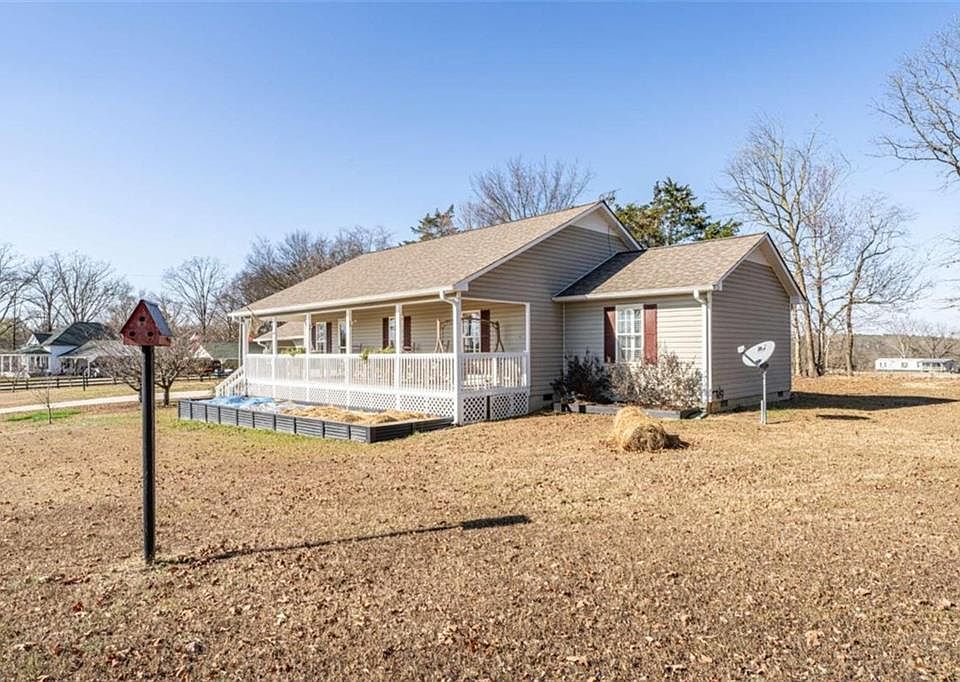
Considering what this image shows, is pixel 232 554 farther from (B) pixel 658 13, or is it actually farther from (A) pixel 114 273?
(A) pixel 114 273

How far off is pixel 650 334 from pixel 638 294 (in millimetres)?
1086

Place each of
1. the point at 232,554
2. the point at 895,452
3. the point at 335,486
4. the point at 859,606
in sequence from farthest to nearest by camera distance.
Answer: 1. the point at 895,452
2. the point at 335,486
3. the point at 232,554
4. the point at 859,606

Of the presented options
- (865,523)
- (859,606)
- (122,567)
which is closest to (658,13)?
(865,523)

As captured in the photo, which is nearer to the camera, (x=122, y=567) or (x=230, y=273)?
(x=122, y=567)

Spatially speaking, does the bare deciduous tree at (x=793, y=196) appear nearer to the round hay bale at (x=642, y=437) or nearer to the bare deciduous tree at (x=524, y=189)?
the bare deciduous tree at (x=524, y=189)

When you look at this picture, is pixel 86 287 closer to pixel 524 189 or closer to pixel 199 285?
pixel 199 285

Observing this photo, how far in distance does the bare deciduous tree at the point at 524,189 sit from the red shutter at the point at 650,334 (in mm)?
22754

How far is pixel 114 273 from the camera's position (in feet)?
224

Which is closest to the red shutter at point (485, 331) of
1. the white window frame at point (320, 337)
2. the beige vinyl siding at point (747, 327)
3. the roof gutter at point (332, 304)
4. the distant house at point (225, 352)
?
the roof gutter at point (332, 304)

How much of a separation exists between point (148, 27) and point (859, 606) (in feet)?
44.0

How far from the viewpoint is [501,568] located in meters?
4.48

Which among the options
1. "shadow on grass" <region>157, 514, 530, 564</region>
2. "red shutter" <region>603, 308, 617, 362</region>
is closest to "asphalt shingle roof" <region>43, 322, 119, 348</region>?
"red shutter" <region>603, 308, 617, 362</region>

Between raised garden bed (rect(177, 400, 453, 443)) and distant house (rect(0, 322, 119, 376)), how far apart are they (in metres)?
47.1

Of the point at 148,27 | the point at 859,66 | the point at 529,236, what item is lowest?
the point at 529,236
